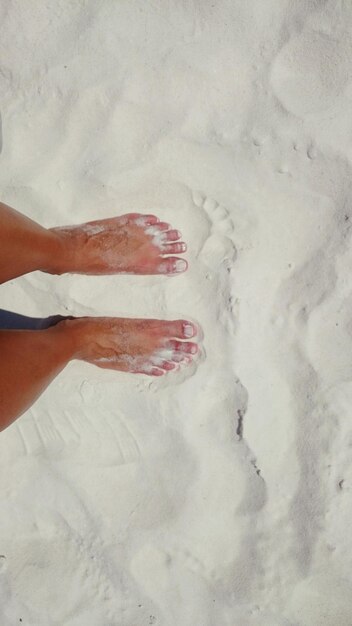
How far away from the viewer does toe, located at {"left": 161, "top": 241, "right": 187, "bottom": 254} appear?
1693 mm

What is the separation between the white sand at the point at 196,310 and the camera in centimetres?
158

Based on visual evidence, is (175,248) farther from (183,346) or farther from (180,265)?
(183,346)

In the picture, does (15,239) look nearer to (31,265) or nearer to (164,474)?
(31,265)

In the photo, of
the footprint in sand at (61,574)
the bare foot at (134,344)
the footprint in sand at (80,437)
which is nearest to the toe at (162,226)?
the bare foot at (134,344)

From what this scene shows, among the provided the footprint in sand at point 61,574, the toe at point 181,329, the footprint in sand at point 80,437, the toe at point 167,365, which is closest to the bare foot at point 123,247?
the toe at point 181,329

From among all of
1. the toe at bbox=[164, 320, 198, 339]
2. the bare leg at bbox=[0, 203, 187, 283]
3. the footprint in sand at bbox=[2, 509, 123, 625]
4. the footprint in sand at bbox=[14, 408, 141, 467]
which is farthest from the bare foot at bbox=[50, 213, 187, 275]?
the footprint in sand at bbox=[2, 509, 123, 625]

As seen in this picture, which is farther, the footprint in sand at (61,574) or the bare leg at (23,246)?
the footprint in sand at (61,574)

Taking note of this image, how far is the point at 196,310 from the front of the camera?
1.69 meters

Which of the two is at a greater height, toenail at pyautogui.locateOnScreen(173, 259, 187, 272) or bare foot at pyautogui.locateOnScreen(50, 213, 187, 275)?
bare foot at pyautogui.locateOnScreen(50, 213, 187, 275)

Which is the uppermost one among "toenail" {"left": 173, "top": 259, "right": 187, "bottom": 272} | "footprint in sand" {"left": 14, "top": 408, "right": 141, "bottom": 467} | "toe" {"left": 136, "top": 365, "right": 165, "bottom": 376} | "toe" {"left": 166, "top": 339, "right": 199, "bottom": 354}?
"toenail" {"left": 173, "top": 259, "right": 187, "bottom": 272}

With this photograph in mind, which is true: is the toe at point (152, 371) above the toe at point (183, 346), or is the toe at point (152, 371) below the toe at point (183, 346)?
below

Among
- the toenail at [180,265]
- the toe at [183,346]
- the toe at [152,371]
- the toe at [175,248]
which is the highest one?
the toe at [175,248]

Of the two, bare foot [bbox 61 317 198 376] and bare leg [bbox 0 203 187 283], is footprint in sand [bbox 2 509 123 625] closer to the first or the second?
bare foot [bbox 61 317 198 376]

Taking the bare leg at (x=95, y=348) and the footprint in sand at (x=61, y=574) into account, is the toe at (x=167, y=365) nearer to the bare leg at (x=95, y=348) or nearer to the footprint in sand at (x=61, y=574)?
the bare leg at (x=95, y=348)
